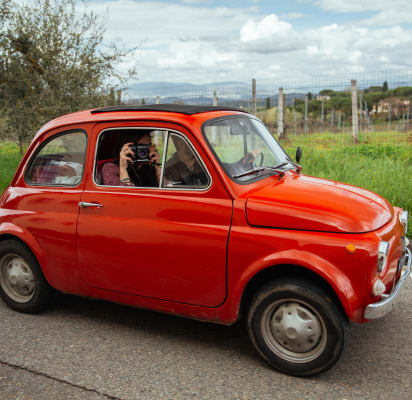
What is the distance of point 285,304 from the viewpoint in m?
3.62

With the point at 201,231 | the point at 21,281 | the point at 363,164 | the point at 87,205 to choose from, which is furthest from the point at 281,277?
the point at 363,164

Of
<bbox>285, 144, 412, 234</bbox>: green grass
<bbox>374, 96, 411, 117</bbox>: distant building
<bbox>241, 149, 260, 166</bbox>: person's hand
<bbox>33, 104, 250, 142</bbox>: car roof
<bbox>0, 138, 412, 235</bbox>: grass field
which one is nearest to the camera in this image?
<bbox>33, 104, 250, 142</bbox>: car roof

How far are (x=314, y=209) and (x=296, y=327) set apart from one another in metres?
0.82

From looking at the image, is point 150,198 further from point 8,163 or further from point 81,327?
point 8,163

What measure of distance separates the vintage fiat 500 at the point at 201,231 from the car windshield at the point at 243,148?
0.04ft

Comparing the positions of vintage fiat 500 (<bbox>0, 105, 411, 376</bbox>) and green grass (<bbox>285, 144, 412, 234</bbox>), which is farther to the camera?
green grass (<bbox>285, 144, 412, 234</bbox>)

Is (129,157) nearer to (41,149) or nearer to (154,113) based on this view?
(154,113)

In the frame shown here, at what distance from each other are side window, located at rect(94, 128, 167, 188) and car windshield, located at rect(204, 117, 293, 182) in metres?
0.47

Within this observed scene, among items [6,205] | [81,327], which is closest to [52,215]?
[6,205]

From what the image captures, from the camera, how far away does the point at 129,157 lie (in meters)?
4.36

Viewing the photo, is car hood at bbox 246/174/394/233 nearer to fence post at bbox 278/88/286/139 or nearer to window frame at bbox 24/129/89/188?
window frame at bbox 24/129/89/188

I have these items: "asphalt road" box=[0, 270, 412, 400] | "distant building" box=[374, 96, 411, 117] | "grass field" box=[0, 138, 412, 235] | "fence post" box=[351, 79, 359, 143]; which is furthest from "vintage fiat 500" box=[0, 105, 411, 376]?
"distant building" box=[374, 96, 411, 117]

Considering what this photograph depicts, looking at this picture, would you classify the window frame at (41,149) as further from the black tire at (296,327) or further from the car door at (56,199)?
the black tire at (296,327)

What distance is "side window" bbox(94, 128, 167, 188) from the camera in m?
4.25
